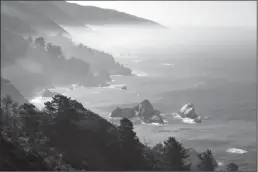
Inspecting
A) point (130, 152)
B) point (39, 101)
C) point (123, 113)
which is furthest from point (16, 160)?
point (39, 101)

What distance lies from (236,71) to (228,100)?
65.6m

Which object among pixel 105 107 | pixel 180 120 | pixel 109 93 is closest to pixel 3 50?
Answer: pixel 109 93

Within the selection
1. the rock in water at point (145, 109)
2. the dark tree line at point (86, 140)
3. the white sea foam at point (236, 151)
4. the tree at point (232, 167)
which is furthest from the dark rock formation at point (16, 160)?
the rock in water at point (145, 109)

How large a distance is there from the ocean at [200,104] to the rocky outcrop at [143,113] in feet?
7.46

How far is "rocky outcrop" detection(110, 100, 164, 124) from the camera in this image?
79606 millimetres

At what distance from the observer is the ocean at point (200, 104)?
6475 cm

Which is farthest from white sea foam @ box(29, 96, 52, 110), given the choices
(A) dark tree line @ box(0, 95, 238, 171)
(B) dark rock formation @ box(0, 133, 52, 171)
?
(B) dark rock formation @ box(0, 133, 52, 171)

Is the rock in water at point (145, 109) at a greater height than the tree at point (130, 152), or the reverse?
the rock in water at point (145, 109)

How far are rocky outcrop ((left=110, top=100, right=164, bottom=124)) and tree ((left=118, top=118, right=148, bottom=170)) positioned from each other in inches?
1650

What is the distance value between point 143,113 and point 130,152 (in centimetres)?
4673

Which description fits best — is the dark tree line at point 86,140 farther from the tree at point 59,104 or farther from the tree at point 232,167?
the tree at point 232,167

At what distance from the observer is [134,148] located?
36094 mm

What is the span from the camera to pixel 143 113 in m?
82.1

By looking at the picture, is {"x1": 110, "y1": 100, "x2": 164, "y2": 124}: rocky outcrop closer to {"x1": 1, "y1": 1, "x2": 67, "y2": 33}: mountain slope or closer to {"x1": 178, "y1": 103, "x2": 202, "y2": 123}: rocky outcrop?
{"x1": 178, "y1": 103, "x2": 202, "y2": 123}: rocky outcrop
